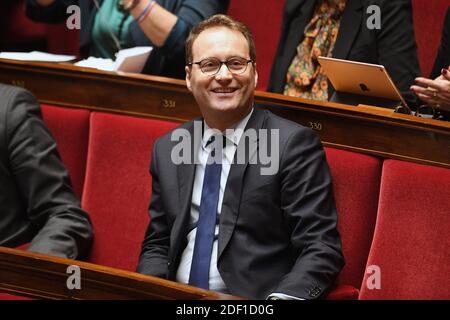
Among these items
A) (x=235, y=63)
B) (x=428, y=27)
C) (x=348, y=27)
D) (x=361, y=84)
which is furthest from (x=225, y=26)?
(x=428, y=27)

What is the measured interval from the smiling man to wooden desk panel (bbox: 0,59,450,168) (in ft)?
0.30

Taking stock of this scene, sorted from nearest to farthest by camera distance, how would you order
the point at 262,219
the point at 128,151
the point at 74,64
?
the point at 262,219
the point at 128,151
the point at 74,64

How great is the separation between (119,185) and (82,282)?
50 cm

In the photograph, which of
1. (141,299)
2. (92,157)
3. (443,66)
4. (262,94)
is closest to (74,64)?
(92,157)

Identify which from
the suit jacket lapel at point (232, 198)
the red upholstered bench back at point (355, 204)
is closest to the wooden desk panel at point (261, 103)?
the red upholstered bench back at point (355, 204)

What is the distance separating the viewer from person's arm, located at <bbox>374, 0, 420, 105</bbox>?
121 centimetres

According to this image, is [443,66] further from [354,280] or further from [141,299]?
[141,299]

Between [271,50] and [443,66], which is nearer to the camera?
[443,66]

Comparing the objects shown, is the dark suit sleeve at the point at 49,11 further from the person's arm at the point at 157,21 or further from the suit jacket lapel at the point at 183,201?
the suit jacket lapel at the point at 183,201

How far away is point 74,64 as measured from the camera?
1312mm

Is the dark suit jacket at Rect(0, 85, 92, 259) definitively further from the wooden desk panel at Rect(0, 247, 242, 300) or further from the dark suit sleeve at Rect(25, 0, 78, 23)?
the dark suit sleeve at Rect(25, 0, 78, 23)

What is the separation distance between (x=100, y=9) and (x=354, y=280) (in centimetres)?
74

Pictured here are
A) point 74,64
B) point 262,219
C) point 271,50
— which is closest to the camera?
point 262,219

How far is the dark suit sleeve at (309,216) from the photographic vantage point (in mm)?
893
